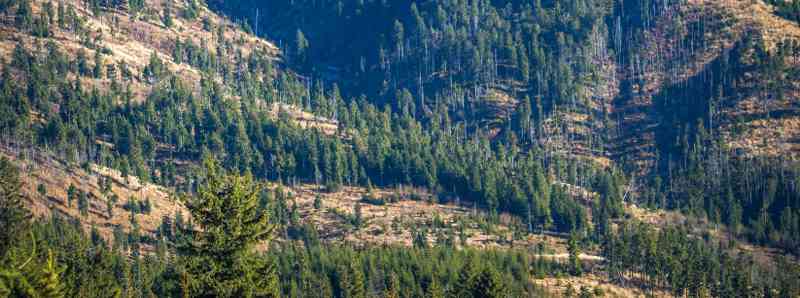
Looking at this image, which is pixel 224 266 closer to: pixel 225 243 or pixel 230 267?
pixel 230 267

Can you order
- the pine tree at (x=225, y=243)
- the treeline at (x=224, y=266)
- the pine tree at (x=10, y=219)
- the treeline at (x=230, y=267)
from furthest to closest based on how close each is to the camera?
the pine tree at (x=10, y=219) < the pine tree at (x=225, y=243) < the treeline at (x=230, y=267) < the treeline at (x=224, y=266)

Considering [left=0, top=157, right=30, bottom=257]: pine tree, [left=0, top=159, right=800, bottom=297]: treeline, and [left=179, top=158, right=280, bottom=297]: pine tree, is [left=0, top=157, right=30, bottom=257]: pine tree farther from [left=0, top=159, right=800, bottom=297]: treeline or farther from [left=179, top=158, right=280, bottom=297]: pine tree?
[left=179, top=158, right=280, bottom=297]: pine tree

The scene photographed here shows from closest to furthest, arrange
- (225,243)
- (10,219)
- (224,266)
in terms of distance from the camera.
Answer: (225,243) → (224,266) → (10,219)

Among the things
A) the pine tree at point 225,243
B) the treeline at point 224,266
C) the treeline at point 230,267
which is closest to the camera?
the treeline at point 224,266

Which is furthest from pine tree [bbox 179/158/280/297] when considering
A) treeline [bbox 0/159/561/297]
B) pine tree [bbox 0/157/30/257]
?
pine tree [bbox 0/157/30/257]

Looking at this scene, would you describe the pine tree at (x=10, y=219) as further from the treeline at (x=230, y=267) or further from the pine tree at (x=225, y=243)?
the pine tree at (x=225, y=243)

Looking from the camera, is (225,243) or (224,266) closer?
(225,243)

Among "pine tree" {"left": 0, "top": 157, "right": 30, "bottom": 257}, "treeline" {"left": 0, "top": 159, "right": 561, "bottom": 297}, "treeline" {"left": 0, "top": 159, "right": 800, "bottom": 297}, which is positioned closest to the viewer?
"treeline" {"left": 0, "top": 159, "right": 561, "bottom": 297}

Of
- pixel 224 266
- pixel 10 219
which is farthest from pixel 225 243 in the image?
pixel 10 219

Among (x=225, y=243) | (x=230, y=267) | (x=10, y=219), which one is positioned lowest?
(x=230, y=267)

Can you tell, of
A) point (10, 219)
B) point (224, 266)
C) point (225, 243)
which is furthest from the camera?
point (10, 219)

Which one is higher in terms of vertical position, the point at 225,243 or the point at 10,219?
the point at 225,243

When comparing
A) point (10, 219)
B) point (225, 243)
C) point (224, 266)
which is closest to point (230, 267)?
point (224, 266)

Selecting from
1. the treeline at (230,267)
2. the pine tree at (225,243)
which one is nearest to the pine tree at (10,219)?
the treeline at (230,267)
